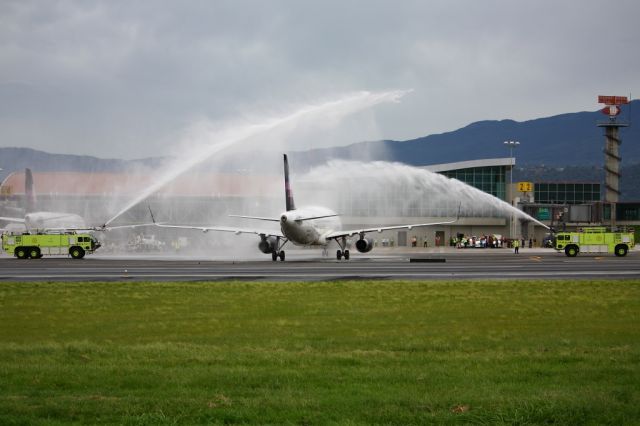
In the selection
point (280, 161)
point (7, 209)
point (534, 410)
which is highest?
point (280, 161)

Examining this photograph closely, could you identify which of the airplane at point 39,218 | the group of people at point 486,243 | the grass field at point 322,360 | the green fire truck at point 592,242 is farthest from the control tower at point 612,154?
the grass field at point 322,360

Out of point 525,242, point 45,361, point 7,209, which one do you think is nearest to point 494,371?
point 45,361

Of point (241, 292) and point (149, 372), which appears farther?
point (241, 292)

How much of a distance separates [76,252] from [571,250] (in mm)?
55219

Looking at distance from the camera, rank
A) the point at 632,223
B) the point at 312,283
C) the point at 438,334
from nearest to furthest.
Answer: the point at 438,334 → the point at 312,283 → the point at 632,223

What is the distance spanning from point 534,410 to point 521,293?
23.4 m

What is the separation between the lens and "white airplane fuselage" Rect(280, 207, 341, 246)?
2835 inches

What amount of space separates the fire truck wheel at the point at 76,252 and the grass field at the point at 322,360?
52.5m

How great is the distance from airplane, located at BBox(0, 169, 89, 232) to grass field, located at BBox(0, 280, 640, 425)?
209ft

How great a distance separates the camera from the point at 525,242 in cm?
12875

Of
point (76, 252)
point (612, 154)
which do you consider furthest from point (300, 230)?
point (612, 154)

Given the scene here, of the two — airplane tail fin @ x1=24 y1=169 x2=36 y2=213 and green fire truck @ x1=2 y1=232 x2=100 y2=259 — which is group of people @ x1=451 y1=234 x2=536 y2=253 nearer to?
green fire truck @ x1=2 y1=232 x2=100 y2=259

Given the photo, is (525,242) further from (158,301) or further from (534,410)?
(534,410)

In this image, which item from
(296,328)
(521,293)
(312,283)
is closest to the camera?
(296,328)
